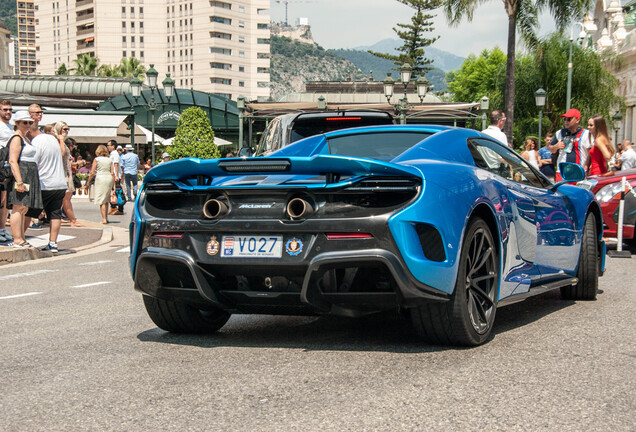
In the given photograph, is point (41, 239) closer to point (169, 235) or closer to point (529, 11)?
point (169, 235)

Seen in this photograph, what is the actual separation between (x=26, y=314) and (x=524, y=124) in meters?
51.7

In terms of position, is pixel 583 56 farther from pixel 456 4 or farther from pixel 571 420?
pixel 571 420

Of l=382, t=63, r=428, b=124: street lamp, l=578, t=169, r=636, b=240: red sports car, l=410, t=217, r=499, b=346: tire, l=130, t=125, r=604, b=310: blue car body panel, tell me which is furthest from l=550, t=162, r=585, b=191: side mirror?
l=382, t=63, r=428, b=124: street lamp

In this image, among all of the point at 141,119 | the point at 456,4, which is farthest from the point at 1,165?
the point at 141,119

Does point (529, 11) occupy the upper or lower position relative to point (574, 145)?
upper

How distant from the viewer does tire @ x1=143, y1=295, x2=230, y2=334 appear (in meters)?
5.29

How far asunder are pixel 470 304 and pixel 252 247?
1.25 m

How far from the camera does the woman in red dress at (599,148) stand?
12125 millimetres

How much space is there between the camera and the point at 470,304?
4785 millimetres

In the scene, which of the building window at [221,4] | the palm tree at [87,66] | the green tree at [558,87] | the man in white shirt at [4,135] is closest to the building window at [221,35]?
the building window at [221,4]

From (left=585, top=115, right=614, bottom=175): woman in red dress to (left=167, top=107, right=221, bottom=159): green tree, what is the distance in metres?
37.3

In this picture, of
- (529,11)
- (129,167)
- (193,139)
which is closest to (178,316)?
(129,167)

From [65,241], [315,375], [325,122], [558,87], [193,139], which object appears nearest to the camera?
[315,375]

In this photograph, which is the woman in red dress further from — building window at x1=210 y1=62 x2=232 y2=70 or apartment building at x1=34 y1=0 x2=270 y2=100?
building window at x1=210 y1=62 x2=232 y2=70
